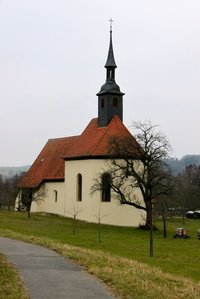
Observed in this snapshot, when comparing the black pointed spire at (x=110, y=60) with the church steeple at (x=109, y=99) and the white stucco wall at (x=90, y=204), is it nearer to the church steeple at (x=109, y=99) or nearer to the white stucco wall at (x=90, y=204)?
the church steeple at (x=109, y=99)

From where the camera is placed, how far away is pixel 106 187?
156 feet

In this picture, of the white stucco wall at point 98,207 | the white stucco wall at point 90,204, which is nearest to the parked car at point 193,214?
the white stucco wall at point 90,204

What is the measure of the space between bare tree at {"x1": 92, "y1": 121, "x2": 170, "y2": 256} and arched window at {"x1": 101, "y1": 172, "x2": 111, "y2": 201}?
0.97 meters

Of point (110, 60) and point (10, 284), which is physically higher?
point (110, 60)

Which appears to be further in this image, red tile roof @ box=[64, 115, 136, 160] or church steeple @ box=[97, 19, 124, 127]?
church steeple @ box=[97, 19, 124, 127]

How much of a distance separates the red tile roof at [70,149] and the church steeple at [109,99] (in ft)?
2.23

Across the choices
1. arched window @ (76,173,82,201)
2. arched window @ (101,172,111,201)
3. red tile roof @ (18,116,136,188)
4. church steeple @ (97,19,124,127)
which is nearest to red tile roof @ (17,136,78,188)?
red tile roof @ (18,116,136,188)

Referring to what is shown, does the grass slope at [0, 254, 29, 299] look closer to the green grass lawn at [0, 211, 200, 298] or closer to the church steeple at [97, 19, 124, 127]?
the green grass lawn at [0, 211, 200, 298]

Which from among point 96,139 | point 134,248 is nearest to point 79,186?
point 96,139

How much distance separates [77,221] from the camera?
156 ft

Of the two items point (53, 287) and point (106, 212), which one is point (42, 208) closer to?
point (106, 212)

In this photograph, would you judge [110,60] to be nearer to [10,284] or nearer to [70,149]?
[70,149]

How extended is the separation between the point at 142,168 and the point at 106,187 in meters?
3.79

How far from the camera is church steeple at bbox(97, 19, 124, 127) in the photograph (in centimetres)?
4950
